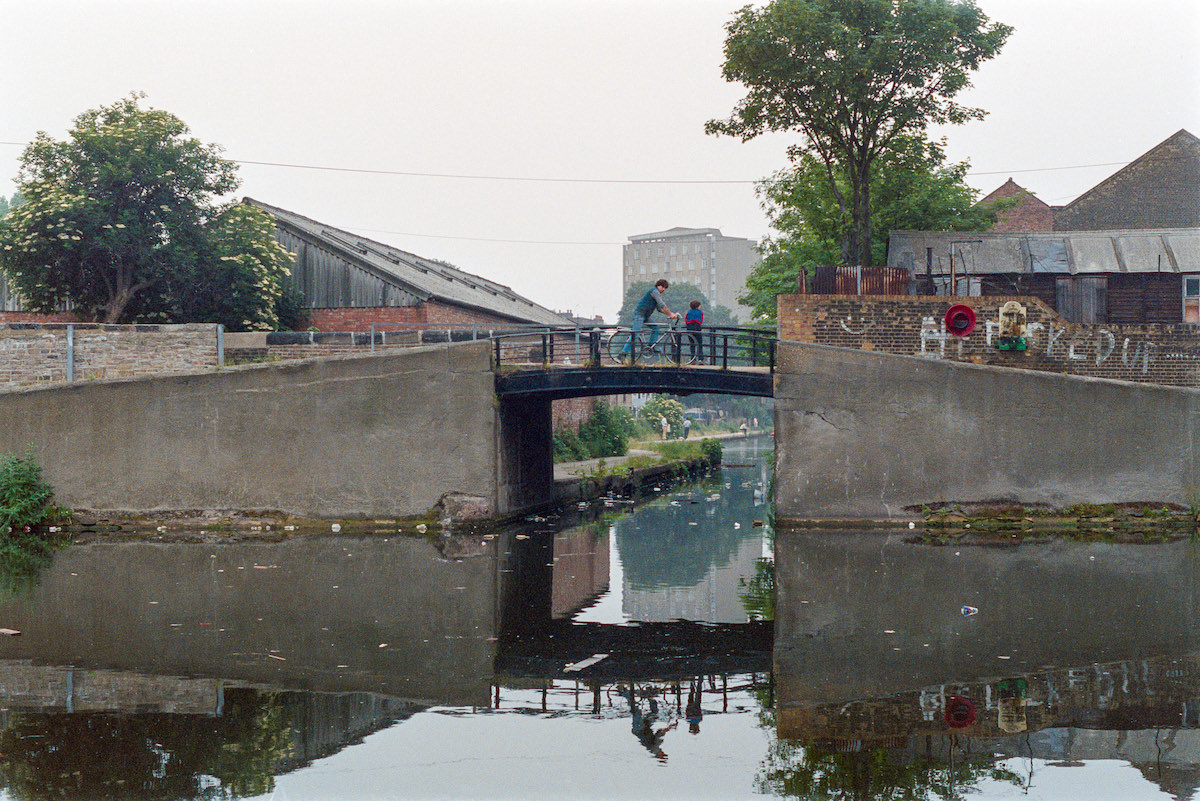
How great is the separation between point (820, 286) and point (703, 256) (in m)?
92.1

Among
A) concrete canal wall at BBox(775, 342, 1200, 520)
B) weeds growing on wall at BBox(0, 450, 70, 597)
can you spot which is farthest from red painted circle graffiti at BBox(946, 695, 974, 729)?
weeds growing on wall at BBox(0, 450, 70, 597)

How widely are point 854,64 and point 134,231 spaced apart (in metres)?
17.6

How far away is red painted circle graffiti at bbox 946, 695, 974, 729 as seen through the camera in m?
7.01

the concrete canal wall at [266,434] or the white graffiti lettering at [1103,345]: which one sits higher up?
the white graffiti lettering at [1103,345]

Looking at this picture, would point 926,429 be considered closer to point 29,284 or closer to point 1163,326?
point 1163,326

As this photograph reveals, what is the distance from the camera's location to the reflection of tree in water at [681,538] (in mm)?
14297

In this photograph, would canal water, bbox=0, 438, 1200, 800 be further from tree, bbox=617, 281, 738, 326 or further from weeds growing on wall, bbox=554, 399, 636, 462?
tree, bbox=617, 281, 738, 326

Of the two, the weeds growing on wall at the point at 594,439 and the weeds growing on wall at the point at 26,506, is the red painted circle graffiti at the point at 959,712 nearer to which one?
the weeds growing on wall at the point at 26,506

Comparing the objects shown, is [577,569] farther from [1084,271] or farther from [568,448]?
[568,448]

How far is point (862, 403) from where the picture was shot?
17.8 metres

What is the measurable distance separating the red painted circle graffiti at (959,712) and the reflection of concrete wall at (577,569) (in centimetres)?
472

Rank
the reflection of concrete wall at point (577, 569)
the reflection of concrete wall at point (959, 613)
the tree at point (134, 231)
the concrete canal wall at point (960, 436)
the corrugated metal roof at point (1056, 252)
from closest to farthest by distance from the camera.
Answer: the reflection of concrete wall at point (959, 613) → the reflection of concrete wall at point (577, 569) → the concrete canal wall at point (960, 436) → the corrugated metal roof at point (1056, 252) → the tree at point (134, 231)

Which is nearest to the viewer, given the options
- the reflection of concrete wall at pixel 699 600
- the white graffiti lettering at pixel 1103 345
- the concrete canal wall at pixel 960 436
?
the reflection of concrete wall at pixel 699 600

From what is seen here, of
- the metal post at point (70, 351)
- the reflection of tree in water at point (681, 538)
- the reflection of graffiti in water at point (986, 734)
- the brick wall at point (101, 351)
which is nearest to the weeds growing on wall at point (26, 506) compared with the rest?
the metal post at point (70, 351)
